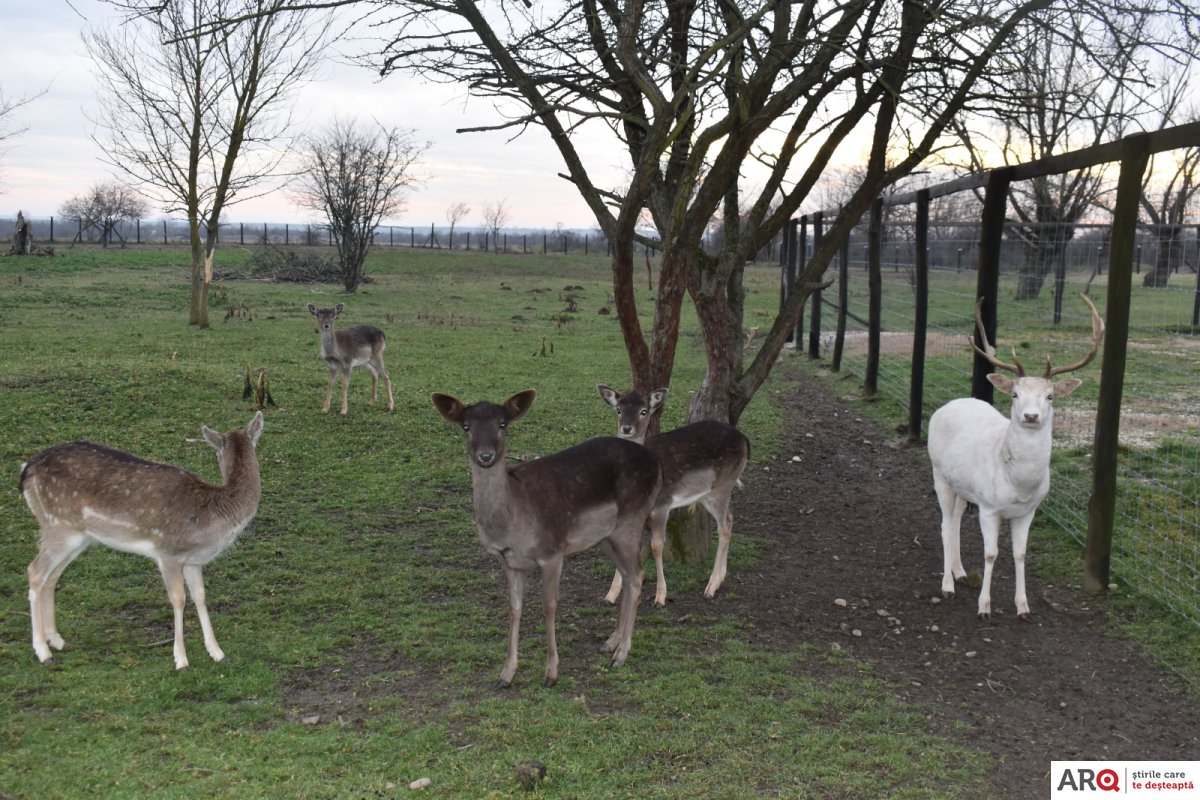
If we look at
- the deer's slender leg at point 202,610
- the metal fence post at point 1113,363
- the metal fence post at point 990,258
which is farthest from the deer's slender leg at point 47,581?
the metal fence post at point 990,258

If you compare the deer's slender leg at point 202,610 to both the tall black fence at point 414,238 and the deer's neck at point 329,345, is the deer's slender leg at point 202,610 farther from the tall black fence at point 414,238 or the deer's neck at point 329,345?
the tall black fence at point 414,238

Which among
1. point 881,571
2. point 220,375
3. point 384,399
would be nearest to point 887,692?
point 881,571

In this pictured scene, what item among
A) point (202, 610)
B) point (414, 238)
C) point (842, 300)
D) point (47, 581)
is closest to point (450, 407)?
point (202, 610)

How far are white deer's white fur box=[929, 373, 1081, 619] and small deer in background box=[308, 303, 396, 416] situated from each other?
7439 millimetres

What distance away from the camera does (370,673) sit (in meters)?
5.40

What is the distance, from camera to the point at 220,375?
13.2 metres

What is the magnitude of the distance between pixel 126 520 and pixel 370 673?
1.57m

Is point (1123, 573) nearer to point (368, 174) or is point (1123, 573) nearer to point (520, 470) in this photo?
point (520, 470)

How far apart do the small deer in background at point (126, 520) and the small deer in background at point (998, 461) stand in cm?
456

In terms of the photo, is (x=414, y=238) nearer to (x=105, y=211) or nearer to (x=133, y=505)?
(x=105, y=211)

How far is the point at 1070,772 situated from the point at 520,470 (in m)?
3.01

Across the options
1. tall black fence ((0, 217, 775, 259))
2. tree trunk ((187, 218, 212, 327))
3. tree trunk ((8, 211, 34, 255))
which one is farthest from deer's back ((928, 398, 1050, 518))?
tall black fence ((0, 217, 775, 259))

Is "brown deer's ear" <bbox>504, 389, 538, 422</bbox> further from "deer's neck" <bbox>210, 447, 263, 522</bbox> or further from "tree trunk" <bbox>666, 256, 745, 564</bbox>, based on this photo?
"tree trunk" <bbox>666, 256, 745, 564</bbox>

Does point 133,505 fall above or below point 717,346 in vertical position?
below
